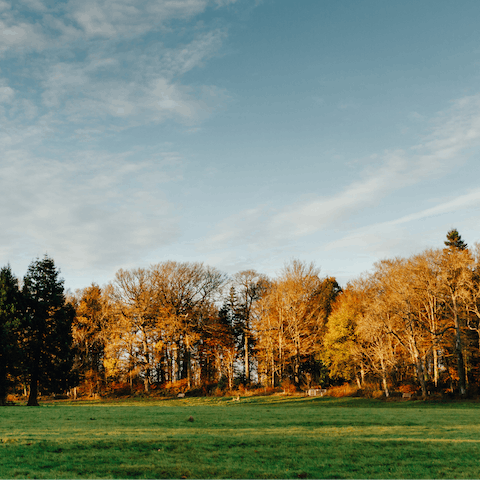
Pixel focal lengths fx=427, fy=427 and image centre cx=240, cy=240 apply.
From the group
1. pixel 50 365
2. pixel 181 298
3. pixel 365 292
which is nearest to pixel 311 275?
pixel 365 292

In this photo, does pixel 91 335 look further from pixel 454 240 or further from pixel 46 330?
pixel 454 240

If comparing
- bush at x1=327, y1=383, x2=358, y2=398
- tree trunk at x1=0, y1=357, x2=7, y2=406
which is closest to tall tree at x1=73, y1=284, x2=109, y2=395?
tree trunk at x1=0, y1=357, x2=7, y2=406

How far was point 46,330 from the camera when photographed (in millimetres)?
39500

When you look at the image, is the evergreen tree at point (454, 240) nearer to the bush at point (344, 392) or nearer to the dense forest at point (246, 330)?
the dense forest at point (246, 330)

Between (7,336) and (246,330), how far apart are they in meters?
31.9

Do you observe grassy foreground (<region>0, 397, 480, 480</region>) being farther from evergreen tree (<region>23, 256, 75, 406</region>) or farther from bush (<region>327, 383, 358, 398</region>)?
bush (<region>327, 383, 358, 398</region>)

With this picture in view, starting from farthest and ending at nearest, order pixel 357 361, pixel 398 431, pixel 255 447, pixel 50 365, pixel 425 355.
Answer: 1. pixel 357 361
2. pixel 425 355
3. pixel 50 365
4. pixel 398 431
5. pixel 255 447

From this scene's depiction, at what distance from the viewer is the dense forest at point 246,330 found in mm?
39875

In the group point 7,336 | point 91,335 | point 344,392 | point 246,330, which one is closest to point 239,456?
point 7,336

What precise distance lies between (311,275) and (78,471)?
183ft

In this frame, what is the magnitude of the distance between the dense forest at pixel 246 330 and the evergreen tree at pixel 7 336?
104 mm

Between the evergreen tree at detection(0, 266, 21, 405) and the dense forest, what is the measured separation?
104 millimetres

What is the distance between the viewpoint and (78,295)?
66312mm

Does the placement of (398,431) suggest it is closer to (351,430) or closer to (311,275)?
(351,430)
